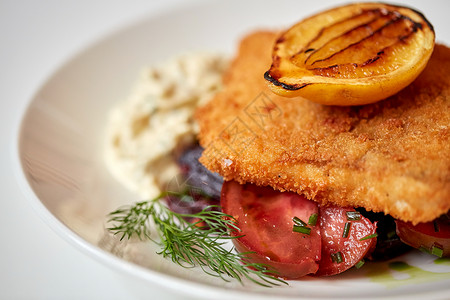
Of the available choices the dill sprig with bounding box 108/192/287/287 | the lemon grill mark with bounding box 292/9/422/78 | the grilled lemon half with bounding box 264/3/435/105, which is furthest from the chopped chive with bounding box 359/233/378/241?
the lemon grill mark with bounding box 292/9/422/78

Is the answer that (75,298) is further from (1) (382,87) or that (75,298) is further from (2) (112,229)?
(1) (382,87)

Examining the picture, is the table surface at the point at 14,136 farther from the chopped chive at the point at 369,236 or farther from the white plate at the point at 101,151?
the chopped chive at the point at 369,236

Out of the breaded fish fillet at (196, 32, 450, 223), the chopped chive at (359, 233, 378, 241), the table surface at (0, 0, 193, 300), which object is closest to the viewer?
the breaded fish fillet at (196, 32, 450, 223)

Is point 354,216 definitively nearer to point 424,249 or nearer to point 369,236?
point 369,236

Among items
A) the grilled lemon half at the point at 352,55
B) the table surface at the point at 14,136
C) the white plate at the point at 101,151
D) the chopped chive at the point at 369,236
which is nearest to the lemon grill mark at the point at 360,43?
the grilled lemon half at the point at 352,55

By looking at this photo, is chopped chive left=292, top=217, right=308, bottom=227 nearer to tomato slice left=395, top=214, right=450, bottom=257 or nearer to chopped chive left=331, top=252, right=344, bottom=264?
chopped chive left=331, top=252, right=344, bottom=264

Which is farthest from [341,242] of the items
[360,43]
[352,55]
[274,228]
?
[360,43]
